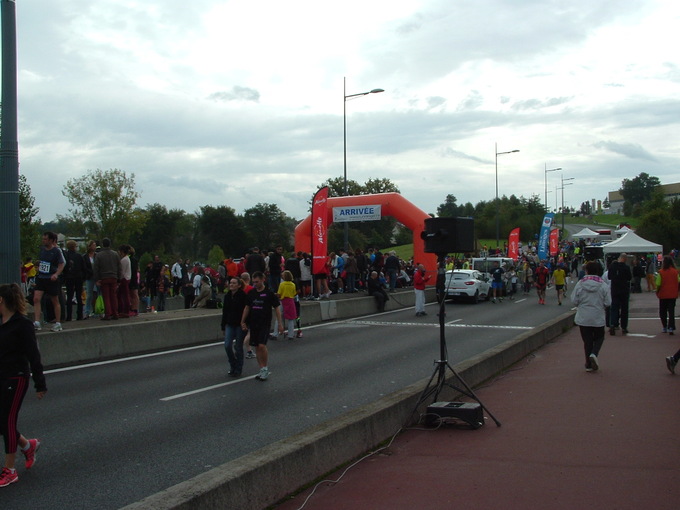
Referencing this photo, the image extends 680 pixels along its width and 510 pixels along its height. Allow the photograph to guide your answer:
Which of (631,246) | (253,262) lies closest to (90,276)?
(253,262)

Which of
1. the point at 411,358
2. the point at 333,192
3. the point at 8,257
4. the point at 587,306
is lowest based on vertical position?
the point at 411,358

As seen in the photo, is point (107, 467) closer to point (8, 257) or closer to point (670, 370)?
point (8, 257)

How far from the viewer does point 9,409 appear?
5.43 m

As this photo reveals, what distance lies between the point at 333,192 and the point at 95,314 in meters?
91.2

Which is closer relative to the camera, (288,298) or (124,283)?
(124,283)

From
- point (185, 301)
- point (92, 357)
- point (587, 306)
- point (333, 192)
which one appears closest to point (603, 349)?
point (587, 306)

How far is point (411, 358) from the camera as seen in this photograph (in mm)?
12984

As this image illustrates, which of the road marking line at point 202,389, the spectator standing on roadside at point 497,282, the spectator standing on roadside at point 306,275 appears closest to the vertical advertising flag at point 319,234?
the spectator standing on roadside at point 306,275

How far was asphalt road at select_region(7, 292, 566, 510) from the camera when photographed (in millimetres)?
5734

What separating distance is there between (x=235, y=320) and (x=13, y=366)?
5.35m

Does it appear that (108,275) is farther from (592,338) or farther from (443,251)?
(592,338)

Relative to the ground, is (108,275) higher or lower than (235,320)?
higher

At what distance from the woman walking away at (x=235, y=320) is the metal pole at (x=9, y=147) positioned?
3449mm

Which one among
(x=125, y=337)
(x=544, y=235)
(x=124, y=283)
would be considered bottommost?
(x=125, y=337)
